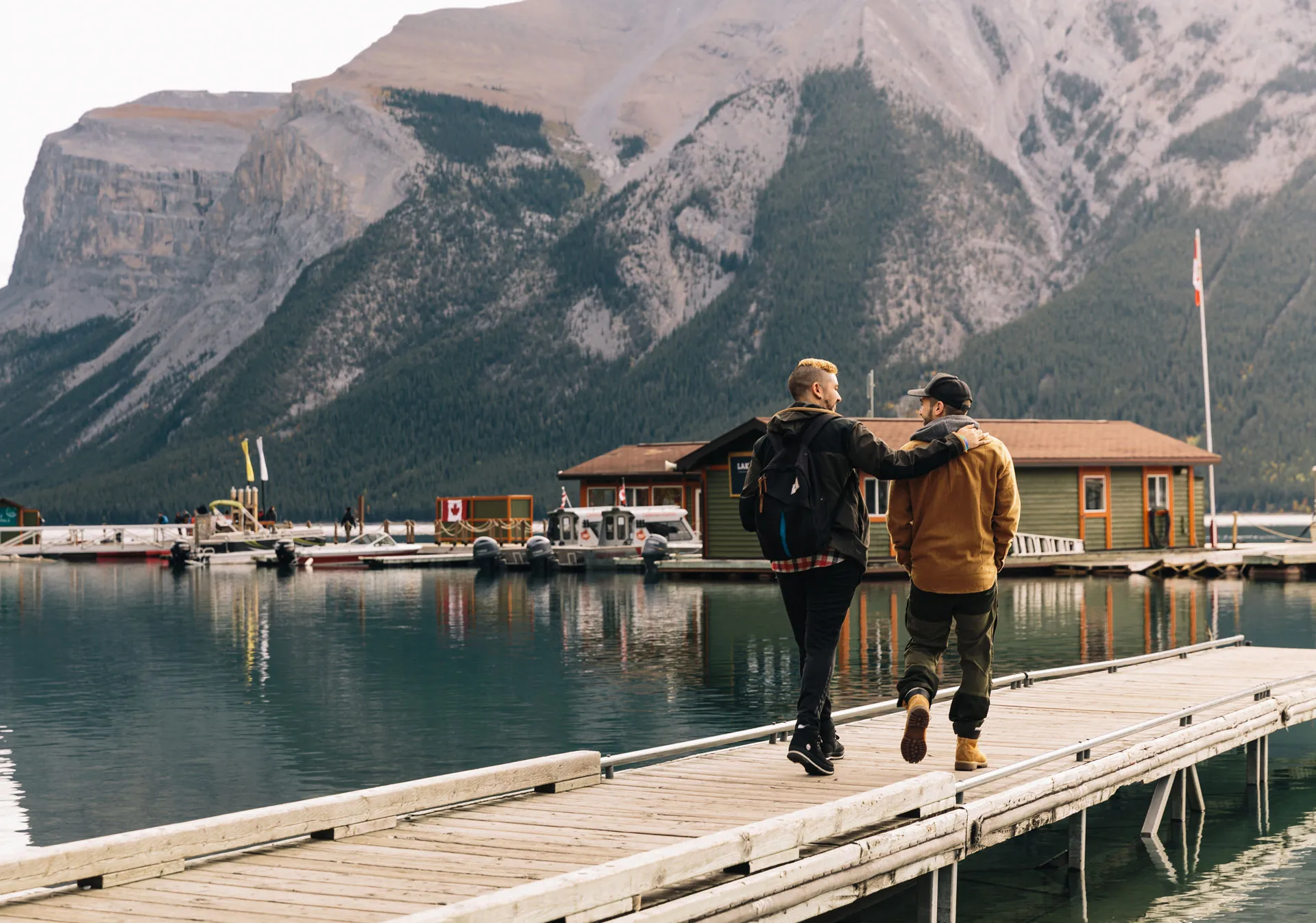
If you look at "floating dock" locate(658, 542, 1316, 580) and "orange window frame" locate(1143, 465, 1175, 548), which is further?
"orange window frame" locate(1143, 465, 1175, 548)

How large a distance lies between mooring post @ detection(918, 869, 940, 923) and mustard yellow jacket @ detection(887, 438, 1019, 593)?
5.79ft

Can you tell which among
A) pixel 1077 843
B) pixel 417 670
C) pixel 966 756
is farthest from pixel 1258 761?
pixel 417 670

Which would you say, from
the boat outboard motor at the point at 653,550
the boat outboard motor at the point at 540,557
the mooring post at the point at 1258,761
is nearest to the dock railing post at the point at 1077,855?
the mooring post at the point at 1258,761

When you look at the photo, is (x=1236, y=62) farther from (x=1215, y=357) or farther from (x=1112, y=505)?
(x=1112, y=505)

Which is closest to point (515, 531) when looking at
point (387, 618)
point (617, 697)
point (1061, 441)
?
point (1061, 441)

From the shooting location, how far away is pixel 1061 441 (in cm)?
5375

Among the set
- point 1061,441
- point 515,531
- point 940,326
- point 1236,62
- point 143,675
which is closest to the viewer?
point 143,675

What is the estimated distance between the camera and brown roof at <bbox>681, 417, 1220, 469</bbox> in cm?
5197

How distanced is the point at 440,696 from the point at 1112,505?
35144mm

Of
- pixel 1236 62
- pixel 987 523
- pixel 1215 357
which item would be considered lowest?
pixel 987 523

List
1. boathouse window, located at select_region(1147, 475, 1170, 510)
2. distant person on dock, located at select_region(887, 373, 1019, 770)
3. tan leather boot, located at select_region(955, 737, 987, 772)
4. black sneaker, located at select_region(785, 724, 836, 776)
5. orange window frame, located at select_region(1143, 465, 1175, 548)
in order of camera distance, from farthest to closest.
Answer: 1. boathouse window, located at select_region(1147, 475, 1170, 510)
2. orange window frame, located at select_region(1143, 465, 1175, 548)
3. tan leather boot, located at select_region(955, 737, 987, 772)
4. black sneaker, located at select_region(785, 724, 836, 776)
5. distant person on dock, located at select_region(887, 373, 1019, 770)

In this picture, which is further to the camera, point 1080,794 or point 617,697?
point 617,697

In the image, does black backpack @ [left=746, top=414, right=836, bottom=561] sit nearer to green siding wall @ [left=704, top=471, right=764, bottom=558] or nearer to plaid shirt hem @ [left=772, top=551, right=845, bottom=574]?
plaid shirt hem @ [left=772, top=551, right=845, bottom=574]

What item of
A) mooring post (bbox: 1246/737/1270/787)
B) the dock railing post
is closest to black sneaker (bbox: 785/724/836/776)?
the dock railing post
